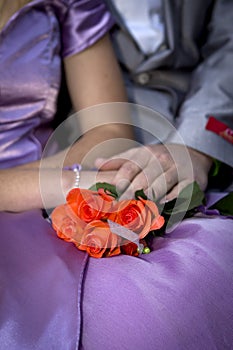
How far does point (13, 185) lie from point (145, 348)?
14.8 inches

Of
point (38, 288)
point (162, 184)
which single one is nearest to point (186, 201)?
point (162, 184)

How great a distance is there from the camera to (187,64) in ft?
3.87

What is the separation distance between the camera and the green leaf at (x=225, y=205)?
0.80 m

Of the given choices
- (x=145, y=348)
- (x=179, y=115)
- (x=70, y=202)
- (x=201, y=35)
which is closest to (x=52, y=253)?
(x=70, y=202)

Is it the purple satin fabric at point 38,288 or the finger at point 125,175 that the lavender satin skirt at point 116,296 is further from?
the finger at point 125,175

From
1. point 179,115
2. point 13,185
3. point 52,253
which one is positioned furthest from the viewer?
point 179,115

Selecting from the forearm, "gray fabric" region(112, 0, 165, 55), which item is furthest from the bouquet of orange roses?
"gray fabric" region(112, 0, 165, 55)

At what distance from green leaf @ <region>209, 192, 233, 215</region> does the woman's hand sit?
0.19 ft

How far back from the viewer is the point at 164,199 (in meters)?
0.75

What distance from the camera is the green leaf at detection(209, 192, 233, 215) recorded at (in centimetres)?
80

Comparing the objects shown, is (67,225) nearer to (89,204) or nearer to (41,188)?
(89,204)

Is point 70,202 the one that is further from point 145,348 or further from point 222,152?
point 222,152

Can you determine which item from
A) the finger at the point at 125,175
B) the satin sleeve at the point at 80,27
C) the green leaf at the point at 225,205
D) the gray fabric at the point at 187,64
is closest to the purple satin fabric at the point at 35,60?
the satin sleeve at the point at 80,27

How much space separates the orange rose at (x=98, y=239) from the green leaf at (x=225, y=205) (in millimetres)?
231
